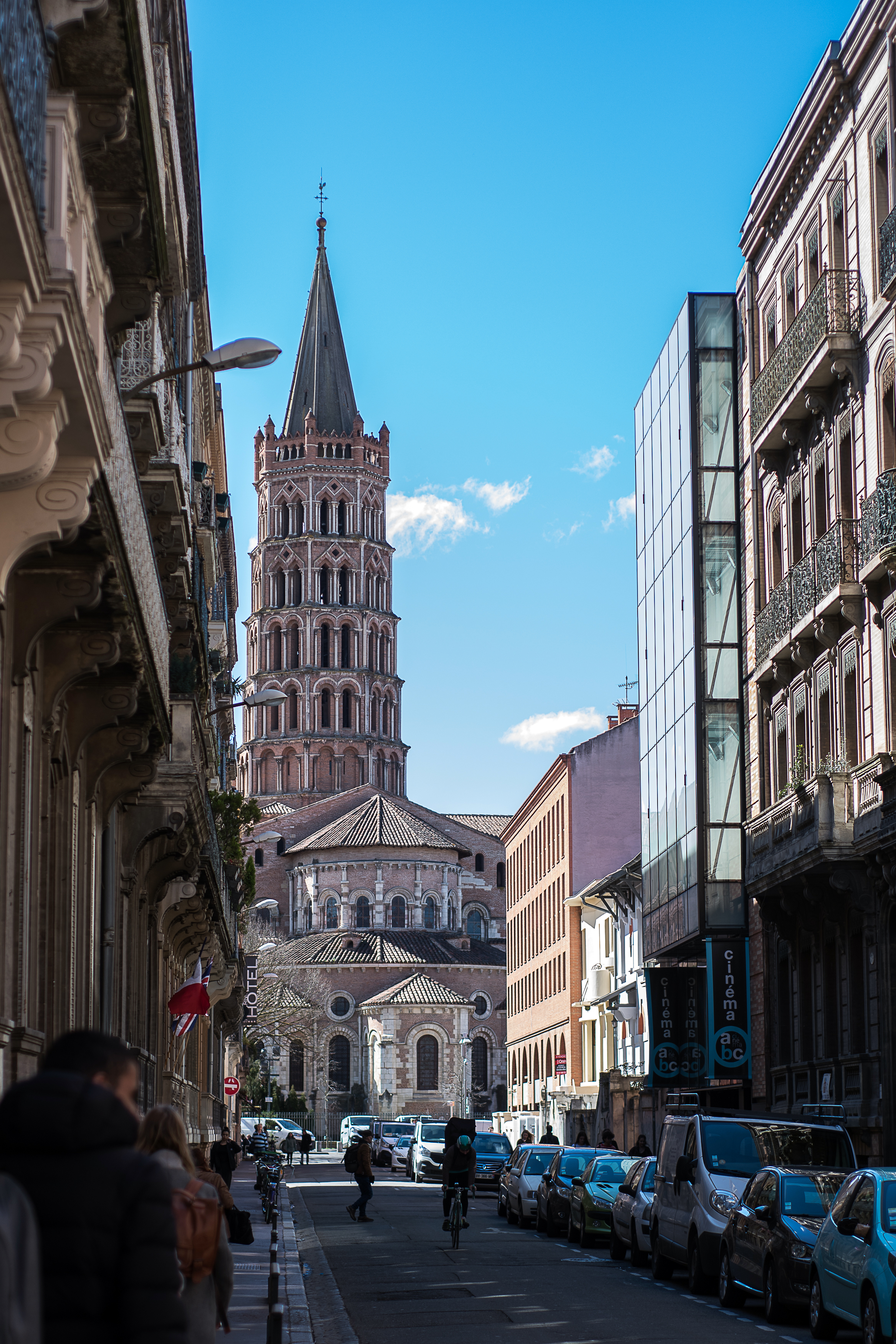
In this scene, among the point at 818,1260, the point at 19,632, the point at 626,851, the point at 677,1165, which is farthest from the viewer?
the point at 626,851

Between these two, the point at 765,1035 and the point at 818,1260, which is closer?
the point at 818,1260

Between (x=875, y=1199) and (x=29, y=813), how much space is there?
21.2 ft

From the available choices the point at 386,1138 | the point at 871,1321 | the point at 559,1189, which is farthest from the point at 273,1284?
the point at 386,1138

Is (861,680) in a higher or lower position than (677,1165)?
higher

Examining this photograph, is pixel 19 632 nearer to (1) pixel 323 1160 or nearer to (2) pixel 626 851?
(2) pixel 626 851

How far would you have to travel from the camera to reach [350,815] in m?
130

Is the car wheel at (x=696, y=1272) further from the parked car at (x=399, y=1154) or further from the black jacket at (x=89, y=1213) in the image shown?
the parked car at (x=399, y=1154)


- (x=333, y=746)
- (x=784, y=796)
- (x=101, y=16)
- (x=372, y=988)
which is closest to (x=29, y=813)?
(x=101, y=16)

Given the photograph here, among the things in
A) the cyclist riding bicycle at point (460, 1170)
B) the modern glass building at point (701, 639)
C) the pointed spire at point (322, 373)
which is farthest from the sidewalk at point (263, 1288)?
the pointed spire at point (322, 373)

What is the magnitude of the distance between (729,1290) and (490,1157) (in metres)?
33.1

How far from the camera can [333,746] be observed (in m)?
136

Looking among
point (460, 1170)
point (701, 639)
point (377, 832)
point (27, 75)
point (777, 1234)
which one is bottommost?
point (460, 1170)

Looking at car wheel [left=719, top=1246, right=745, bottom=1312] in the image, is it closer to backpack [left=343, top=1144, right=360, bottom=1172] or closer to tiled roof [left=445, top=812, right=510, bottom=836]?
backpack [left=343, top=1144, right=360, bottom=1172]

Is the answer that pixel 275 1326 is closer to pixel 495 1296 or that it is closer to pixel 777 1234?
pixel 777 1234
